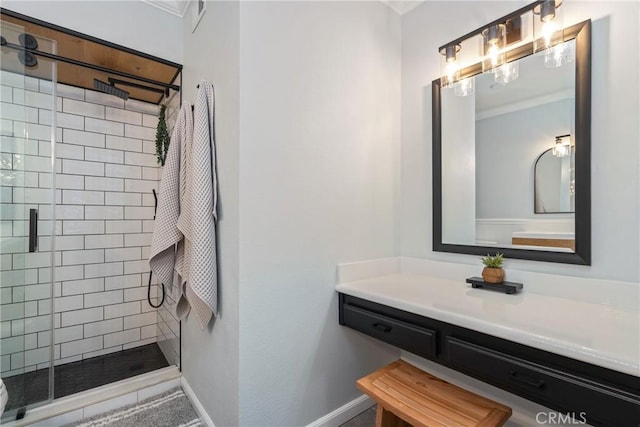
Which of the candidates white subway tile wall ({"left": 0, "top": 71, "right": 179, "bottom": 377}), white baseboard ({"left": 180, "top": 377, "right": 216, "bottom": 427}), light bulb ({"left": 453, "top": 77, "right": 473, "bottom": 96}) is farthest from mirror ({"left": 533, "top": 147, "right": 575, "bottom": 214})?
white subway tile wall ({"left": 0, "top": 71, "right": 179, "bottom": 377})

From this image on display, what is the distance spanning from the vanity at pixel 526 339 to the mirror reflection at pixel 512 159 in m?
0.32

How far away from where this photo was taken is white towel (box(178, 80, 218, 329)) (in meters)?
1.36

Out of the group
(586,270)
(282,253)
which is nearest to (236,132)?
(282,253)

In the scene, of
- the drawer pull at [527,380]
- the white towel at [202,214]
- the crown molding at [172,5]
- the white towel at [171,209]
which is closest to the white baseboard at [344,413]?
the white towel at [202,214]

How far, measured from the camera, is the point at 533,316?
1.06 m

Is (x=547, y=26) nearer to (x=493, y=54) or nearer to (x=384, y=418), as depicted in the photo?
(x=493, y=54)

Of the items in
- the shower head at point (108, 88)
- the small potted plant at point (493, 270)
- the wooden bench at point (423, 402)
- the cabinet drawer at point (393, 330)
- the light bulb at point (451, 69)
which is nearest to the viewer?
the wooden bench at point (423, 402)

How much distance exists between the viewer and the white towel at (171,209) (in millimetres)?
1566

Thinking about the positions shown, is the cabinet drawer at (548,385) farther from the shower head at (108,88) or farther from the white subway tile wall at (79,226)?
the shower head at (108,88)

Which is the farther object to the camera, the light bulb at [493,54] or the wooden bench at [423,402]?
the light bulb at [493,54]

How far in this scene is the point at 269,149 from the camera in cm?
134

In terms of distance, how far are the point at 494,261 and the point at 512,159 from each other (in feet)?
1.76

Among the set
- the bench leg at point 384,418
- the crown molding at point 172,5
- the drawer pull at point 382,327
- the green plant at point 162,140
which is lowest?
the bench leg at point 384,418

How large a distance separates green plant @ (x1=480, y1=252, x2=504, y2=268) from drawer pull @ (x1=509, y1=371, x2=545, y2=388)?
0.59m
